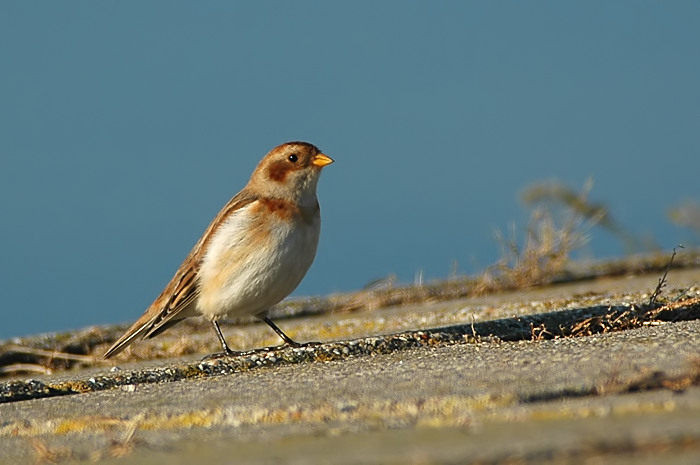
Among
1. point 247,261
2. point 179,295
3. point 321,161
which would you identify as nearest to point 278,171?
point 321,161

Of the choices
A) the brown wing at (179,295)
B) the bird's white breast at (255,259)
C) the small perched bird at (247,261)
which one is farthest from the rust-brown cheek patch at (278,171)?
the bird's white breast at (255,259)

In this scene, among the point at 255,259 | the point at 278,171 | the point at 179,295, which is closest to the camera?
the point at 255,259

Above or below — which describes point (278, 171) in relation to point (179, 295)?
above

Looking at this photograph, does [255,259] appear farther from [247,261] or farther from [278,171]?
[278,171]

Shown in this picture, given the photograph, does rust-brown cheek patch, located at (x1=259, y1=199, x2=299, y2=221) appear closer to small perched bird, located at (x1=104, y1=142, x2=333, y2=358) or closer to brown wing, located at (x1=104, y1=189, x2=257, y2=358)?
small perched bird, located at (x1=104, y1=142, x2=333, y2=358)

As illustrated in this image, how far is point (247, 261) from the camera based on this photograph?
4.89 m

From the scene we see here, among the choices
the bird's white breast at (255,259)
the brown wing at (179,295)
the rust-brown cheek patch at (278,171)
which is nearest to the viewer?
the bird's white breast at (255,259)

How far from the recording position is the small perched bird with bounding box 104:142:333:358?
4863 millimetres

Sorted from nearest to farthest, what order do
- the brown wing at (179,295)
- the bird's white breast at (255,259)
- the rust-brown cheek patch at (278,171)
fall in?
the bird's white breast at (255,259) < the brown wing at (179,295) < the rust-brown cheek patch at (278,171)

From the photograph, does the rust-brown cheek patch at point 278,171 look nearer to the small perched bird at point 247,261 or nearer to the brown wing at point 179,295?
the small perched bird at point 247,261

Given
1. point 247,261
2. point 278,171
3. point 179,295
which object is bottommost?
point 179,295

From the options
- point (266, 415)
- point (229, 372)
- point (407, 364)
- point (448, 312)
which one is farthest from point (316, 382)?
point (448, 312)

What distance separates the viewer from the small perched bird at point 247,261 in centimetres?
486

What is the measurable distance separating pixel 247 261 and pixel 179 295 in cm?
44
